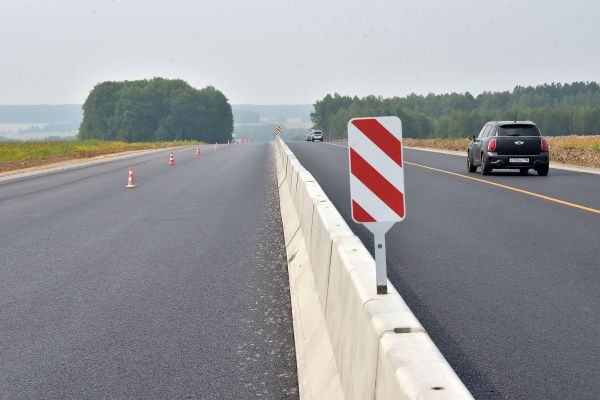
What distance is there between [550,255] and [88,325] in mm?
5592

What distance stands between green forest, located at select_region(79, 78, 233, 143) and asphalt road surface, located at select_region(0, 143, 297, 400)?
16221cm

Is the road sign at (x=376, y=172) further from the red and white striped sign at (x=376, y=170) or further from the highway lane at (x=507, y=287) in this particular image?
the highway lane at (x=507, y=287)

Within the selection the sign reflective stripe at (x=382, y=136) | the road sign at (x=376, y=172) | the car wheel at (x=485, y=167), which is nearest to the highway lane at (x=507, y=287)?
the road sign at (x=376, y=172)

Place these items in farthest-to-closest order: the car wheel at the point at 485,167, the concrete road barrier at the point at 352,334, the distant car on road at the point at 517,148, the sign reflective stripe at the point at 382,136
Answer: the car wheel at the point at 485,167 < the distant car on road at the point at 517,148 < the sign reflective stripe at the point at 382,136 < the concrete road barrier at the point at 352,334

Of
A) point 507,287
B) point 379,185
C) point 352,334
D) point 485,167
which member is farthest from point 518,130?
point 352,334

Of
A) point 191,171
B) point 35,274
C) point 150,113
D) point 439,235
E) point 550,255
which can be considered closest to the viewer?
point 35,274

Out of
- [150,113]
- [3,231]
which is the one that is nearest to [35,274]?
[3,231]

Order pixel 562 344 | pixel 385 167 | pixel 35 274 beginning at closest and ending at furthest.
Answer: pixel 385 167 < pixel 562 344 < pixel 35 274

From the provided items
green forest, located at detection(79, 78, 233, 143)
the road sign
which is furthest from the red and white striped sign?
green forest, located at detection(79, 78, 233, 143)

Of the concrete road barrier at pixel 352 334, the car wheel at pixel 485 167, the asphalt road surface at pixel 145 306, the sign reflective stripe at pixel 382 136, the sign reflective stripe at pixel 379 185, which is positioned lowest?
the car wheel at pixel 485 167

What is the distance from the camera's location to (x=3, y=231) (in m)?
11.9

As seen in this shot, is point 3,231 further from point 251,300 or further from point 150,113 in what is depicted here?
point 150,113

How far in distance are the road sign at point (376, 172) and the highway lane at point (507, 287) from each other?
3.72ft

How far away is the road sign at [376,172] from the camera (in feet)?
15.2
